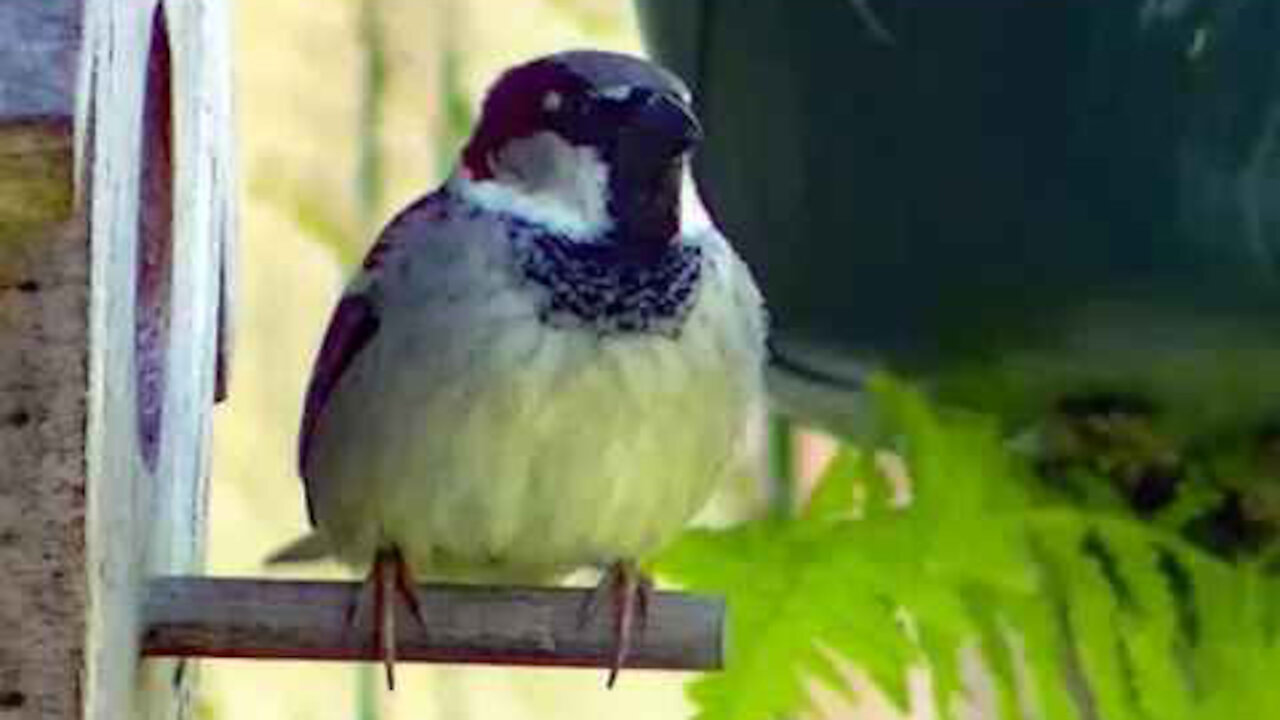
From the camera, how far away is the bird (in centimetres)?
102

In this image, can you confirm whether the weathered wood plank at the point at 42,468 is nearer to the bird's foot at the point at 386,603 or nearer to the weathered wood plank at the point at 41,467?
the weathered wood plank at the point at 41,467

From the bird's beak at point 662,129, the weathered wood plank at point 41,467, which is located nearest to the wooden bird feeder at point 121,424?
the weathered wood plank at point 41,467

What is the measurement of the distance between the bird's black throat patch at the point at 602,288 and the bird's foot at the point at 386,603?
0.25ft

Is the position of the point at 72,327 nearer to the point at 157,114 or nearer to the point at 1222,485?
the point at 157,114

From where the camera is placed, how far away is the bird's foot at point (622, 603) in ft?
3.25

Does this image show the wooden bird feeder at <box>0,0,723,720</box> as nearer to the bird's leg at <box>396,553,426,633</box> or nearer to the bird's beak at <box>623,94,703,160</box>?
the bird's leg at <box>396,553,426,633</box>

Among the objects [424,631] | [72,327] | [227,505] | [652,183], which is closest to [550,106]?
[652,183]

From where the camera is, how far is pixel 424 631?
99 cm

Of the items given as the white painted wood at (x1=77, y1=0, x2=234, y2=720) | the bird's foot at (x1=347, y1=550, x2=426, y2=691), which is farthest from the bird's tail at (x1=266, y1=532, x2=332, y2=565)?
the bird's foot at (x1=347, y1=550, x2=426, y2=691)

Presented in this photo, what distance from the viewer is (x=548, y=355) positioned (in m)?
1.02

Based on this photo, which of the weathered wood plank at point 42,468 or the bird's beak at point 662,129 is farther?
the bird's beak at point 662,129

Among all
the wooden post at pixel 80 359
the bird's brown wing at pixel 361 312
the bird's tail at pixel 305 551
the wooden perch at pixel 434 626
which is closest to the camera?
the wooden post at pixel 80 359

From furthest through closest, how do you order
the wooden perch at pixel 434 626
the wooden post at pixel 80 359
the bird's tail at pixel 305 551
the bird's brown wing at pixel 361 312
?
the bird's tail at pixel 305 551
the bird's brown wing at pixel 361 312
the wooden perch at pixel 434 626
the wooden post at pixel 80 359

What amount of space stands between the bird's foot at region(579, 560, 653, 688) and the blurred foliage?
43 mm
